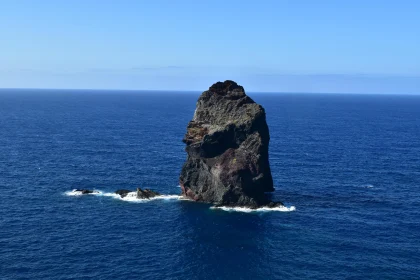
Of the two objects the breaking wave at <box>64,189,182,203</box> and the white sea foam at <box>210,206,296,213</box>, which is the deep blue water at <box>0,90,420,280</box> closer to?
the white sea foam at <box>210,206,296,213</box>

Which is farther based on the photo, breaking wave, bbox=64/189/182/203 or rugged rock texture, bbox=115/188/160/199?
rugged rock texture, bbox=115/188/160/199

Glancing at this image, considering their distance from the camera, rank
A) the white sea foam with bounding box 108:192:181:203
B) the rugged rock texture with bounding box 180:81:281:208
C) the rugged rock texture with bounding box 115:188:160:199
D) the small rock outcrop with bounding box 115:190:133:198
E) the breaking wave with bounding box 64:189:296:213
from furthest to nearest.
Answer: the small rock outcrop with bounding box 115:190:133:198
the rugged rock texture with bounding box 115:188:160:199
the white sea foam with bounding box 108:192:181:203
the rugged rock texture with bounding box 180:81:281:208
the breaking wave with bounding box 64:189:296:213

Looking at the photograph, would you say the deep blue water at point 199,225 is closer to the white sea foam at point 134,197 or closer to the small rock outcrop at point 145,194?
the white sea foam at point 134,197

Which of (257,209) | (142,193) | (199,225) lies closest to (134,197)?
(142,193)

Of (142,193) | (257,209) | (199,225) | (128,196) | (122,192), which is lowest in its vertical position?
(199,225)

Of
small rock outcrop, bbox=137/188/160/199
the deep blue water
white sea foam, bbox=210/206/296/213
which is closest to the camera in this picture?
the deep blue water

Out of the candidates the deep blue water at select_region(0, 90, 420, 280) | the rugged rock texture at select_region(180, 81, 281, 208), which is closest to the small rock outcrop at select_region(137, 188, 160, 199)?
the deep blue water at select_region(0, 90, 420, 280)

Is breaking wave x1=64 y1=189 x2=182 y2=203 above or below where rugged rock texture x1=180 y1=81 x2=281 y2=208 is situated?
below

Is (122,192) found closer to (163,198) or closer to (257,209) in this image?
(163,198)

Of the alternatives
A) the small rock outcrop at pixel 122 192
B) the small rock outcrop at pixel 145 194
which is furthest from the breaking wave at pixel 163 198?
the small rock outcrop at pixel 145 194
